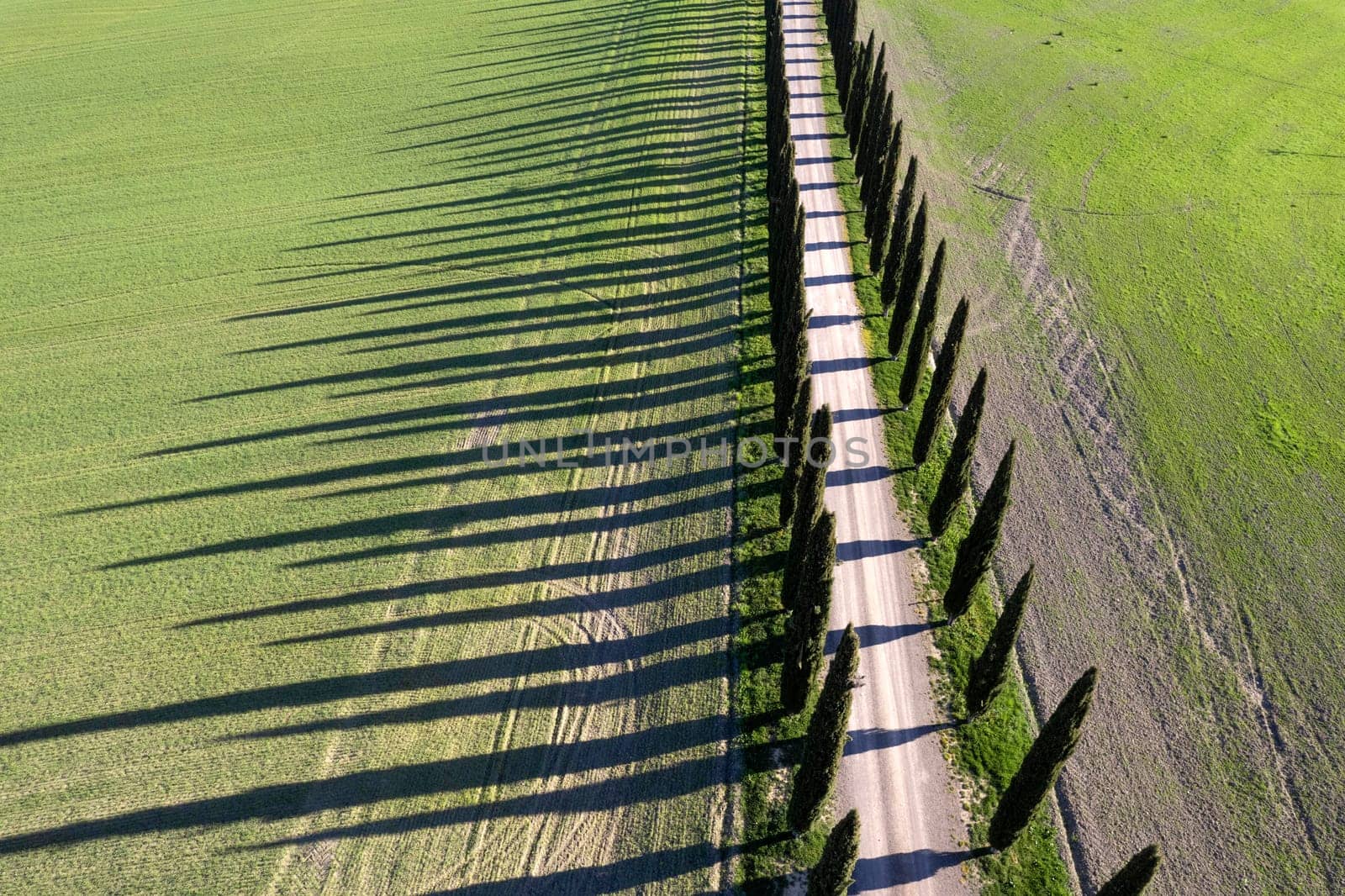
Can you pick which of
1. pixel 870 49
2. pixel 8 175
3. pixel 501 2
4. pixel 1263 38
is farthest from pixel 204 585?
pixel 1263 38

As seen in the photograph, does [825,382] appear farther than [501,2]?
No

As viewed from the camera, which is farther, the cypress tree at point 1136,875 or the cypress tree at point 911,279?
the cypress tree at point 911,279

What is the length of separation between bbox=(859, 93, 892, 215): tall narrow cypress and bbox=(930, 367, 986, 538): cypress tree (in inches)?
874

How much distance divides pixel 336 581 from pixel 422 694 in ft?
21.7

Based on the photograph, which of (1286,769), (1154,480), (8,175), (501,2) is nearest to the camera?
(1286,769)

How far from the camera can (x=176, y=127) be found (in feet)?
206

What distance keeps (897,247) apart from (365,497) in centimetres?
2963

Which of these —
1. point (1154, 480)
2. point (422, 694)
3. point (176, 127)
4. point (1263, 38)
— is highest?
point (1263, 38)

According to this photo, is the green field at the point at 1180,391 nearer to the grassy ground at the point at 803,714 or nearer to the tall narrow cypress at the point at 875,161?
the grassy ground at the point at 803,714

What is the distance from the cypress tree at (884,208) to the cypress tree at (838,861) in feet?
112

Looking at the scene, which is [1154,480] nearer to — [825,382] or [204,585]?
[825,382]

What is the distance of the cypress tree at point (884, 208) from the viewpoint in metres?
43.8

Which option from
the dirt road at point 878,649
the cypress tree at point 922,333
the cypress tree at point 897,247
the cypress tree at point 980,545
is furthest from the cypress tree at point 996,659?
the cypress tree at point 897,247

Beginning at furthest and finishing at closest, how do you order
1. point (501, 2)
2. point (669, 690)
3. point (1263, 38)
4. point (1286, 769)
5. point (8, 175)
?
point (501, 2)
point (1263, 38)
point (8, 175)
point (669, 690)
point (1286, 769)
